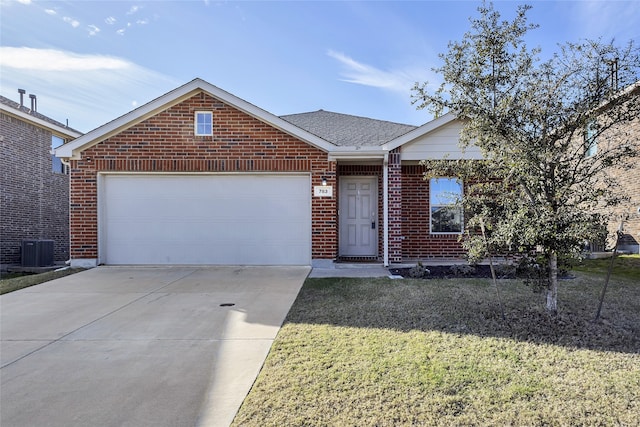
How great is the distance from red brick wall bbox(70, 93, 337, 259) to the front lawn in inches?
182

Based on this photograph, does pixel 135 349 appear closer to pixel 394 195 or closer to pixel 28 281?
pixel 28 281

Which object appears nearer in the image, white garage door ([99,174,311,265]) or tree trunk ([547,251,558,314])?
tree trunk ([547,251,558,314])

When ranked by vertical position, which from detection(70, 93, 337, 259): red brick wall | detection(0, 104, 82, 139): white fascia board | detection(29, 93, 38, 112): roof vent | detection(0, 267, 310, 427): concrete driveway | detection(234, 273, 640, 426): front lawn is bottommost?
detection(0, 267, 310, 427): concrete driveway

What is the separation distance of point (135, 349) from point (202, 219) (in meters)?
5.59

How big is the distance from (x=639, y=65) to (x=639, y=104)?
457 millimetres

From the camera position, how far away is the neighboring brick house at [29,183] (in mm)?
12992

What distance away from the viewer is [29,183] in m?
14.0

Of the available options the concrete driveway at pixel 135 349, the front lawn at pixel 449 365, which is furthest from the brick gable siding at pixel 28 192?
the front lawn at pixel 449 365

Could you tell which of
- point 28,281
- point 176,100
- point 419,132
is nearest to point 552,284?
point 419,132

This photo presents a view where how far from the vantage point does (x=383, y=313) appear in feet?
17.1

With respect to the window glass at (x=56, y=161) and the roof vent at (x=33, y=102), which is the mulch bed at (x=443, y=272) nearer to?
the window glass at (x=56, y=161)

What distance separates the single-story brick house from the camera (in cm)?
922

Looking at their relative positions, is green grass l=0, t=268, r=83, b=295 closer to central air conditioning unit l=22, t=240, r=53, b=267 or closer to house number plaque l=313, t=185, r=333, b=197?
central air conditioning unit l=22, t=240, r=53, b=267

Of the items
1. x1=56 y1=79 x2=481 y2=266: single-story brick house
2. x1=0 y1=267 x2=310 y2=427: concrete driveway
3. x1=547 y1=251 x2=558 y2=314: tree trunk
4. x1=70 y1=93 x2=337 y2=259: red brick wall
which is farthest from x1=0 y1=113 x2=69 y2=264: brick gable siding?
x1=547 y1=251 x2=558 y2=314: tree trunk
